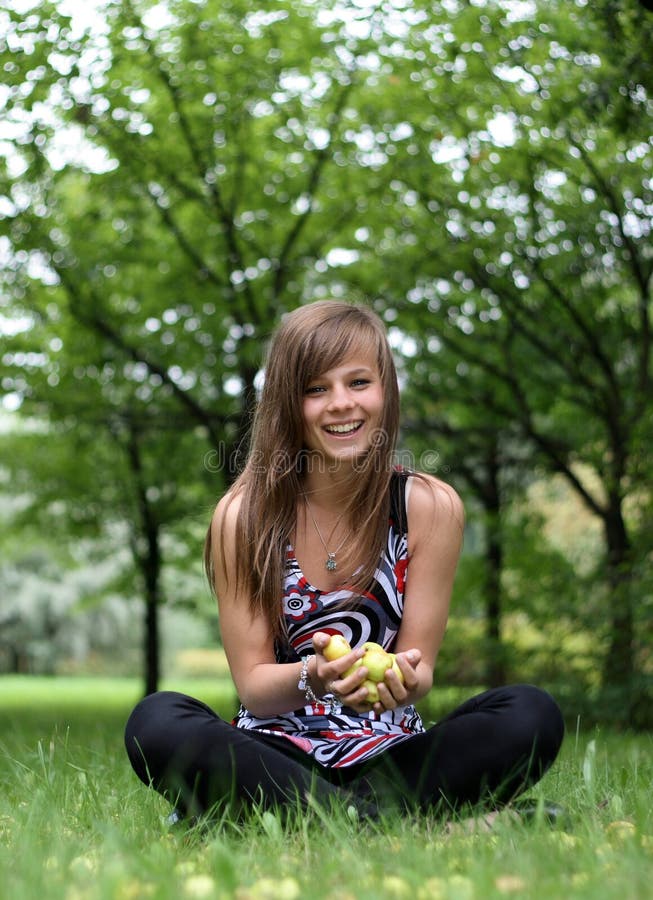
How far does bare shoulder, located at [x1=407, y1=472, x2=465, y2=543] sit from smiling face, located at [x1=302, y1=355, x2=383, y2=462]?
8.5 inches

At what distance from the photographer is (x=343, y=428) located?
326 centimetres

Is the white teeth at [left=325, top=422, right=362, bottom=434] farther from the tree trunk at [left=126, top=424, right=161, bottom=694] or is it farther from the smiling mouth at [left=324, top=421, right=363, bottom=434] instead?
the tree trunk at [left=126, top=424, right=161, bottom=694]

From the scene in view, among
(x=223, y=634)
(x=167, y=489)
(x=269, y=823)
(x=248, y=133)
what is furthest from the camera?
(x=167, y=489)

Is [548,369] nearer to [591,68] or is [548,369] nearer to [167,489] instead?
[591,68]

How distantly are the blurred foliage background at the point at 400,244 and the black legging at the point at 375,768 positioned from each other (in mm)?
3544

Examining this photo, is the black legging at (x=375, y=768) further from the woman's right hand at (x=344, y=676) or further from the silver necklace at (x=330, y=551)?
the silver necklace at (x=330, y=551)

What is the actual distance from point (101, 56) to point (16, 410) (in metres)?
4.24

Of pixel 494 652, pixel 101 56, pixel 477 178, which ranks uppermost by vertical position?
Result: pixel 101 56

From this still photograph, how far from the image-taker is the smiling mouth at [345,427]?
128 inches

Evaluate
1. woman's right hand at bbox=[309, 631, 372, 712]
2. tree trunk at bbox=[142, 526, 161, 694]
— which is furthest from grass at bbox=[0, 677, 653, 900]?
tree trunk at bbox=[142, 526, 161, 694]

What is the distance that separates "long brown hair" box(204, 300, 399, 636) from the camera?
3197 mm

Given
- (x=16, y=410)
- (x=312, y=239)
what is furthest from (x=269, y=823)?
(x=16, y=410)

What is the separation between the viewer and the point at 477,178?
837 centimetres

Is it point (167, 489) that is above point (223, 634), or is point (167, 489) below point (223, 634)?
below
